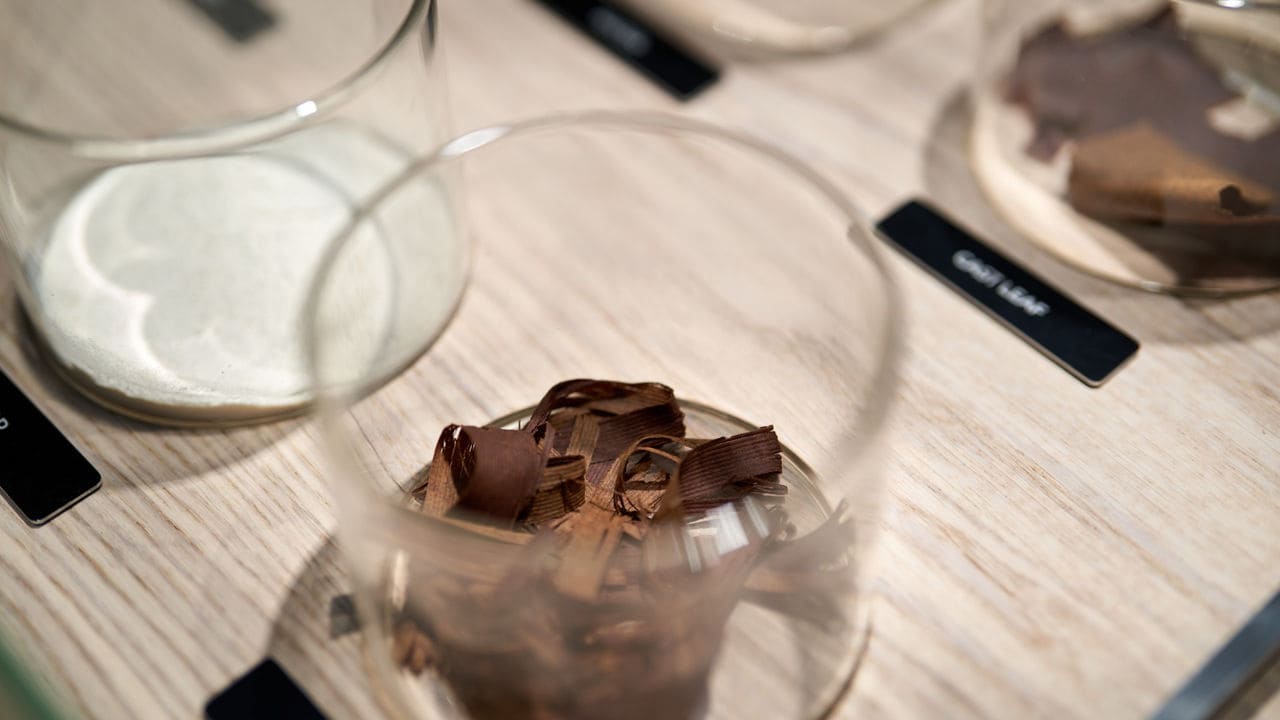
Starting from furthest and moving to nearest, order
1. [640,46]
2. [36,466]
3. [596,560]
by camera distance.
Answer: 1. [640,46]
2. [36,466]
3. [596,560]

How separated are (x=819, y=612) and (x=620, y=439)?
0.10 m

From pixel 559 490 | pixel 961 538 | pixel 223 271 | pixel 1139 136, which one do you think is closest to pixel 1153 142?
pixel 1139 136

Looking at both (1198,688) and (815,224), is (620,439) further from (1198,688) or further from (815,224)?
(1198,688)

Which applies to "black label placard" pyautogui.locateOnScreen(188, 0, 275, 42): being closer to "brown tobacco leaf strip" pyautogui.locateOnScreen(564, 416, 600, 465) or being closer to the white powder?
the white powder

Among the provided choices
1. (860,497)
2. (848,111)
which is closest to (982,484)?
(860,497)

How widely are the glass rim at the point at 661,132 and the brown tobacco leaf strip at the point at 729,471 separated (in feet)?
0.14

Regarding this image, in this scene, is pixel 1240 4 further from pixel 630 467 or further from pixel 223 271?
pixel 223 271

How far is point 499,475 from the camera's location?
0.43 m

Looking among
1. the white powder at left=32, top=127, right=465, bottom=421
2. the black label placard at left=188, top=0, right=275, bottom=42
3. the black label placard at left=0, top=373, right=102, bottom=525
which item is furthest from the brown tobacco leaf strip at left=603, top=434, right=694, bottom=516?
the black label placard at left=188, top=0, right=275, bottom=42

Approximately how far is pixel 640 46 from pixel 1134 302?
1.00 ft

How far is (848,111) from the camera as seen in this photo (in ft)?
2.21

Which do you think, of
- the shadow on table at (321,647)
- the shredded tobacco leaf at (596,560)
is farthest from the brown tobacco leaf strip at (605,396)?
the shadow on table at (321,647)

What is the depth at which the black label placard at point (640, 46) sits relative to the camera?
0.68 meters

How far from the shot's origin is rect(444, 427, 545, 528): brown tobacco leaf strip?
17.0 inches
